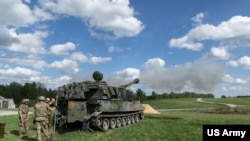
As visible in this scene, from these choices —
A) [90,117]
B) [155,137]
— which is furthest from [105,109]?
[155,137]

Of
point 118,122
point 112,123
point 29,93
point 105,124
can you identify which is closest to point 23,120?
point 105,124

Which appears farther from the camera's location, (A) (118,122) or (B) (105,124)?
(A) (118,122)

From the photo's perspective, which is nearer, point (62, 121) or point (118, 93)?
point (62, 121)

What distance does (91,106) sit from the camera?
23.3 meters

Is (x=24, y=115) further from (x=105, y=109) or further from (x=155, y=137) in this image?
(x=155, y=137)

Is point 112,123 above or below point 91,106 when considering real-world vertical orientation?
below

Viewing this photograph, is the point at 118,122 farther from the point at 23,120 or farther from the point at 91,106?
the point at 23,120

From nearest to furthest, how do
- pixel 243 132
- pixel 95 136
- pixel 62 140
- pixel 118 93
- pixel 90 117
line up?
pixel 243 132 < pixel 62 140 < pixel 95 136 < pixel 90 117 < pixel 118 93

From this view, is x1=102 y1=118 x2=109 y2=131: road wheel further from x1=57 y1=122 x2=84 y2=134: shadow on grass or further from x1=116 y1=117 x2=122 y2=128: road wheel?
x1=57 y1=122 x2=84 y2=134: shadow on grass

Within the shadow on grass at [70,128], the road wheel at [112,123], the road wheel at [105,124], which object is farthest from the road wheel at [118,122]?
the shadow on grass at [70,128]

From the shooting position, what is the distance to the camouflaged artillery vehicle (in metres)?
22.6

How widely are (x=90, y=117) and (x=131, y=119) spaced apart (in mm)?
5930

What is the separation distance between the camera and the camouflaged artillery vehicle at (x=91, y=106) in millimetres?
22641

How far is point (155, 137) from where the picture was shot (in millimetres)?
19703
